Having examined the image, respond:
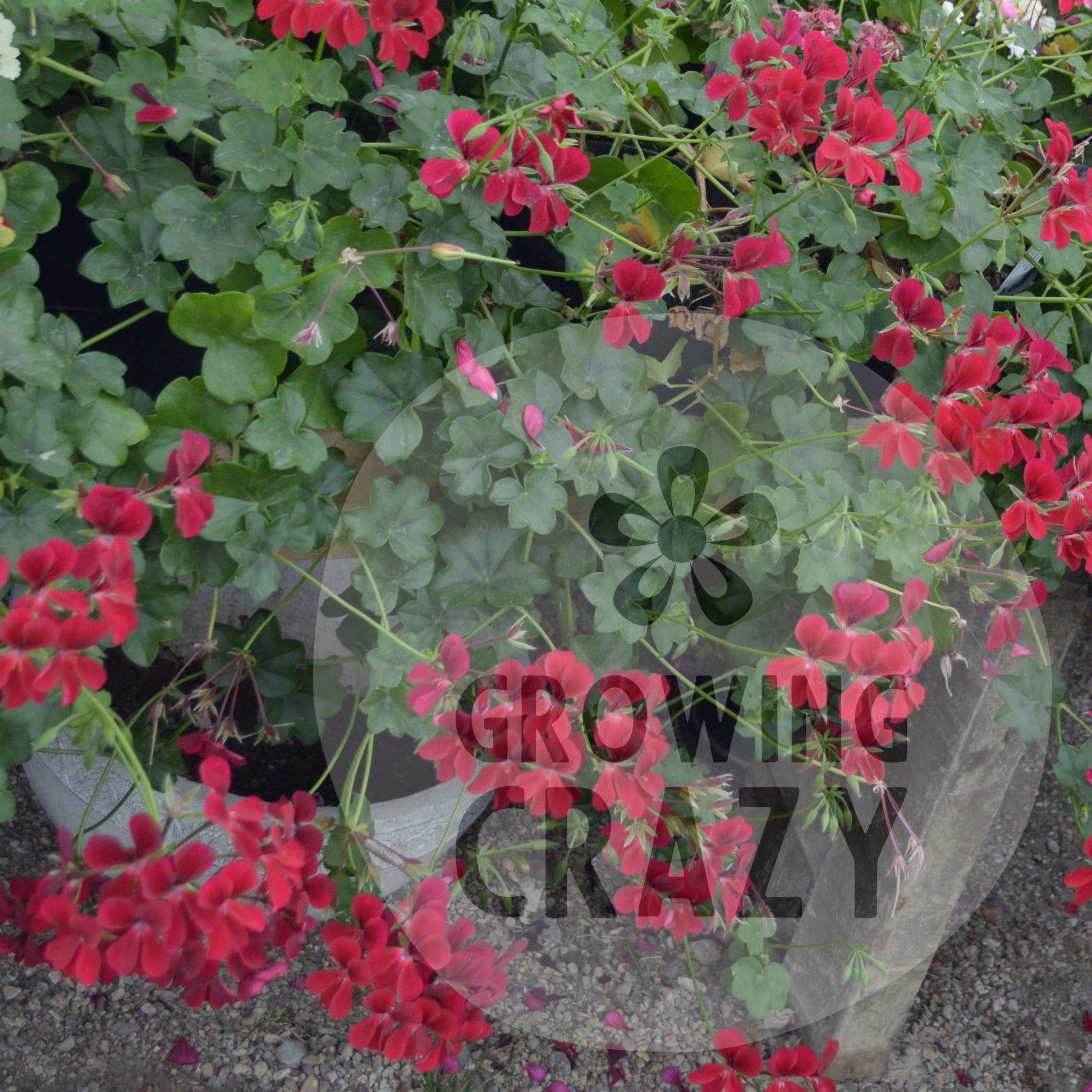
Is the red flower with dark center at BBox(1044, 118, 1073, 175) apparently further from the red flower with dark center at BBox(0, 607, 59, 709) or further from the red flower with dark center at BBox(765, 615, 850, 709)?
the red flower with dark center at BBox(0, 607, 59, 709)

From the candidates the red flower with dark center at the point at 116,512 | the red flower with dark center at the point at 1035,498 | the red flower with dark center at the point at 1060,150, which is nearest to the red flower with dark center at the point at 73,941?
the red flower with dark center at the point at 116,512

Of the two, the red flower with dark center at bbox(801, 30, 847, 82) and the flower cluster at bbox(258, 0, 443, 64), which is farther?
the red flower with dark center at bbox(801, 30, 847, 82)

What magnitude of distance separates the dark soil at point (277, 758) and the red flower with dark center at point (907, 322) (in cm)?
86

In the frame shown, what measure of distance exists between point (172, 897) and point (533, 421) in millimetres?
451

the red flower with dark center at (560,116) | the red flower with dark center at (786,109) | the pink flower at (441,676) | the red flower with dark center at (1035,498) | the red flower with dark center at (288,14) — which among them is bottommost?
the pink flower at (441,676)

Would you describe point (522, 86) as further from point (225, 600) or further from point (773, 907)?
point (773, 907)

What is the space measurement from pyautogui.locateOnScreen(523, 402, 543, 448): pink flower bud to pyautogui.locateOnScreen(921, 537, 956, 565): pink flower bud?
0.36 m

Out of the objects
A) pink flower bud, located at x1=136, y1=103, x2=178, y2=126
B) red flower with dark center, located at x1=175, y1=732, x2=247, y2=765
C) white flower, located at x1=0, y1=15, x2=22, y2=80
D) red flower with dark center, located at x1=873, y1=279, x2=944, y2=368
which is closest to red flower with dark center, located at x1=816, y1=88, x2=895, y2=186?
red flower with dark center, located at x1=873, y1=279, x2=944, y2=368

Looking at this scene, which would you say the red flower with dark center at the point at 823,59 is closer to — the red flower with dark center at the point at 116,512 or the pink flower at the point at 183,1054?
the red flower with dark center at the point at 116,512

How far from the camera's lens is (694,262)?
0.86m

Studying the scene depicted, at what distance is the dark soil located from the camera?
144cm

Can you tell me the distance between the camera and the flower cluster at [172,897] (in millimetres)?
606

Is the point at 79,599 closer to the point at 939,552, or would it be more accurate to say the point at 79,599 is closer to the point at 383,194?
the point at 383,194

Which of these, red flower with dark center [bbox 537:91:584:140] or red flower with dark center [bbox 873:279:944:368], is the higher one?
red flower with dark center [bbox 537:91:584:140]
